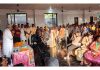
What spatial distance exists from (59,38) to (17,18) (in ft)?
1.58

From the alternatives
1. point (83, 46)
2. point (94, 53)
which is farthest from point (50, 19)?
point (94, 53)

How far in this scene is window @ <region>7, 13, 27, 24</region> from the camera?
2.93 m

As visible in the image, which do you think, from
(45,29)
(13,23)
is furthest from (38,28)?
(13,23)

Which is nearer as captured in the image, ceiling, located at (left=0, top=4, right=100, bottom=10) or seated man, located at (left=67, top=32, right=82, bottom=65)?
ceiling, located at (left=0, top=4, right=100, bottom=10)

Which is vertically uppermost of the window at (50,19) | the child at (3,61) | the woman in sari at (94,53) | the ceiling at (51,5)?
the ceiling at (51,5)

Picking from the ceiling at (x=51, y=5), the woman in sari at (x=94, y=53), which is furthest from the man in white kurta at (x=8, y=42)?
the woman in sari at (x=94, y=53)

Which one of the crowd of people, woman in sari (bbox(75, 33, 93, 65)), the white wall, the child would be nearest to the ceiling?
the white wall

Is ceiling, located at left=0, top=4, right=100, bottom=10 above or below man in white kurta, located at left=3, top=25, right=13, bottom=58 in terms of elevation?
above

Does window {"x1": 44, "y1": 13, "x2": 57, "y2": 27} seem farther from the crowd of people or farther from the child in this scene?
the child

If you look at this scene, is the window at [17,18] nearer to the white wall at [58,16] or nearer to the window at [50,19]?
the white wall at [58,16]

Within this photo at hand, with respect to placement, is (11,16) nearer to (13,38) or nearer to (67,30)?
(13,38)

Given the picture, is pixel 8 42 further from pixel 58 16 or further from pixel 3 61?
pixel 58 16

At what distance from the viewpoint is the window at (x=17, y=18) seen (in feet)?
9.61

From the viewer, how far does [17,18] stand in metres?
2.97
